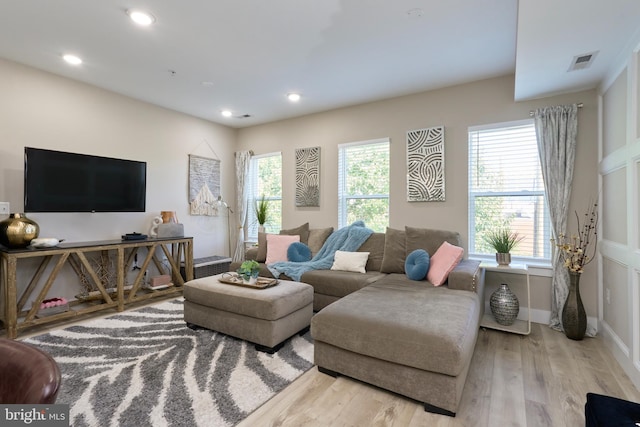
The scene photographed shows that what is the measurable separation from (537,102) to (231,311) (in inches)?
146

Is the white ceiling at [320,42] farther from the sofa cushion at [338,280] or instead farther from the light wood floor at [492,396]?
the light wood floor at [492,396]

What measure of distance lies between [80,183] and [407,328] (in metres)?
3.75

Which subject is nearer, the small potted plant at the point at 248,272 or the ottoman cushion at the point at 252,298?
the ottoman cushion at the point at 252,298

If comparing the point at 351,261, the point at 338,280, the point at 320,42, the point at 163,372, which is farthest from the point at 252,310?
the point at 320,42

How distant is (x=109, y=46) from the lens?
280cm

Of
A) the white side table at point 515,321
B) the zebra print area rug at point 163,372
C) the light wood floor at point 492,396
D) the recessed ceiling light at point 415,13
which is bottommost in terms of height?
the light wood floor at point 492,396

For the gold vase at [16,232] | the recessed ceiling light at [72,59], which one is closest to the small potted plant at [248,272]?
the gold vase at [16,232]

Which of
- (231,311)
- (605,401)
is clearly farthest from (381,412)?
(231,311)

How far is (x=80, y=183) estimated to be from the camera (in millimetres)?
3428

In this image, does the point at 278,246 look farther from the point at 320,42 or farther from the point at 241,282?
the point at 320,42

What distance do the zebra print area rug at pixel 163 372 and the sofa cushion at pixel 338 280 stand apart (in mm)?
598

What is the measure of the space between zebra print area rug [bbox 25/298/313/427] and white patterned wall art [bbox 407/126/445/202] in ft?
7.25

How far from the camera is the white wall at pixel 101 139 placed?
3174 millimetres

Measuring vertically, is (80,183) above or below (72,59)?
below
